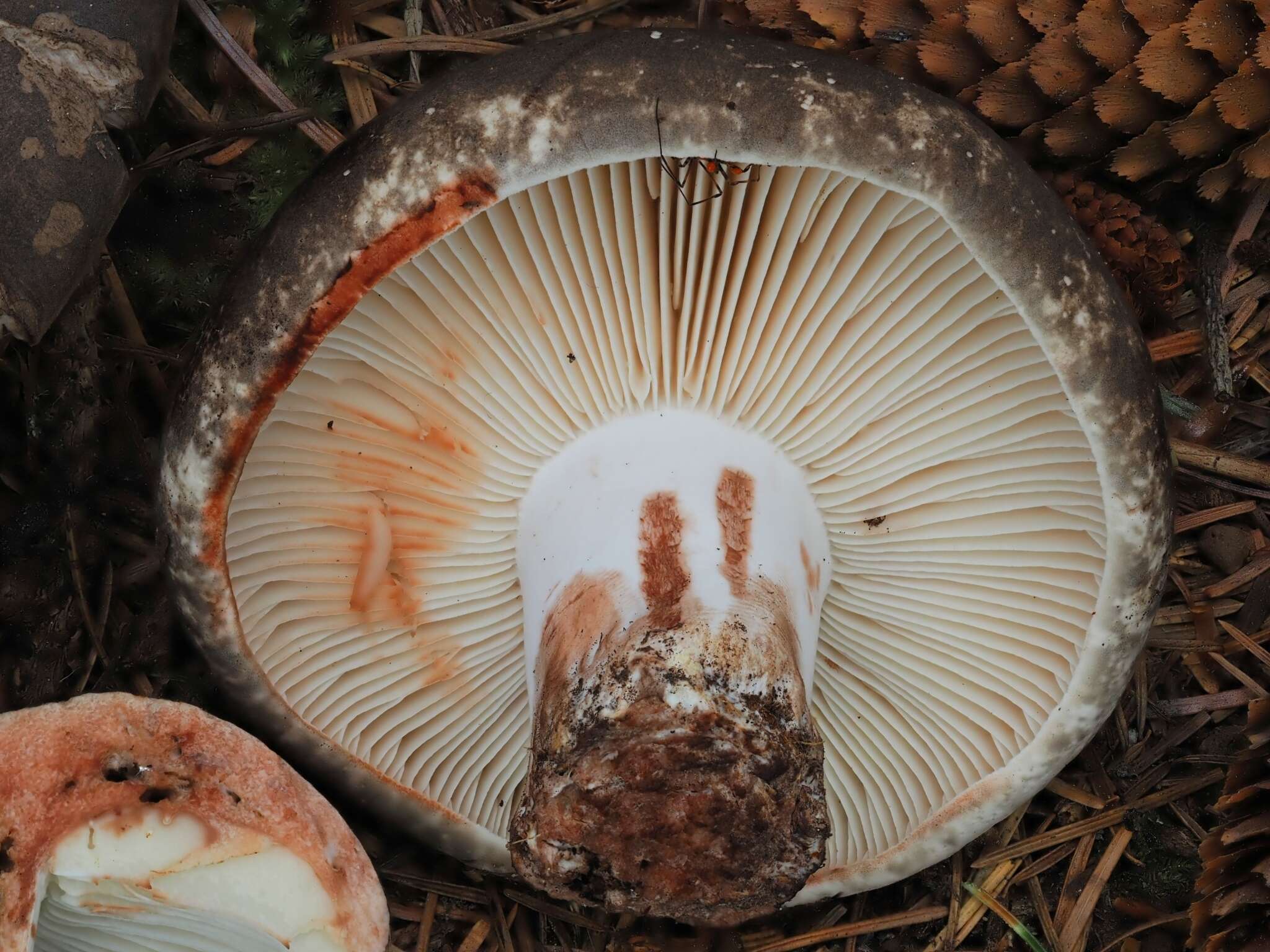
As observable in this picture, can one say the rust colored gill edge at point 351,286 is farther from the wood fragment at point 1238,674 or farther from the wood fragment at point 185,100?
the wood fragment at point 1238,674

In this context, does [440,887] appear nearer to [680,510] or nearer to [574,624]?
[574,624]

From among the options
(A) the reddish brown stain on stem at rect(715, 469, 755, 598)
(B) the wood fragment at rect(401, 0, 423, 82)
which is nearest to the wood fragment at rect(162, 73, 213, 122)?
(B) the wood fragment at rect(401, 0, 423, 82)

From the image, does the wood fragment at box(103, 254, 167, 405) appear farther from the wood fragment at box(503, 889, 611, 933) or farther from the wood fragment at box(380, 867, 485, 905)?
the wood fragment at box(503, 889, 611, 933)

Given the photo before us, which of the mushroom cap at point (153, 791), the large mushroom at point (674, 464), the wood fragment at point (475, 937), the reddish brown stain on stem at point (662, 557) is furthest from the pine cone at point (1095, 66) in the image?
the wood fragment at point (475, 937)

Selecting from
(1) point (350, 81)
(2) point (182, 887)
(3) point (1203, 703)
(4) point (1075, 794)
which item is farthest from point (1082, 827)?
(1) point (350, 81)

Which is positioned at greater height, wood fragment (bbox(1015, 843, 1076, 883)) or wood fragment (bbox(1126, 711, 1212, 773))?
wood fragment (bbox(1126, 711, 1212, 773))

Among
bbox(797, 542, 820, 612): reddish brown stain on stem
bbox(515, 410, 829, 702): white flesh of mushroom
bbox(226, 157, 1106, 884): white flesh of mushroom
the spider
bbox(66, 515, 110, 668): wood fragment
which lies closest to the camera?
the spider

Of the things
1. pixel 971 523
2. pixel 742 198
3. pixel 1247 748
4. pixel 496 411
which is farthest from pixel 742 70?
pixel 1247 748
